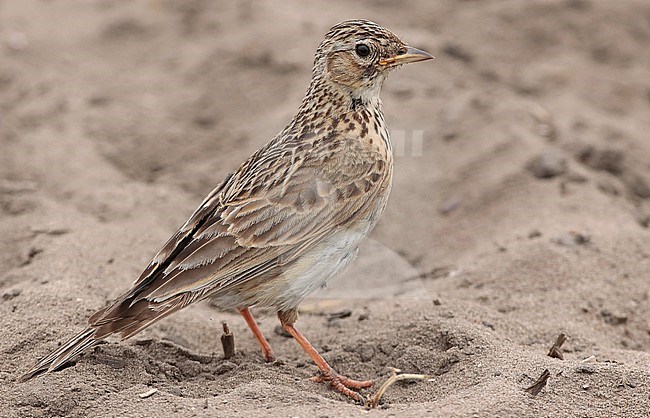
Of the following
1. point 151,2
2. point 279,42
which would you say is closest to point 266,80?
point 279,42

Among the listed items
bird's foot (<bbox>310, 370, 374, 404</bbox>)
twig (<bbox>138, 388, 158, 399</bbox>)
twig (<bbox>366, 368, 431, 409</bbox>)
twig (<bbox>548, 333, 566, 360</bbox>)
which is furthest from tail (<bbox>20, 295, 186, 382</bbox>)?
twig (<bbox>548, 333, 566, 360</bbox>)

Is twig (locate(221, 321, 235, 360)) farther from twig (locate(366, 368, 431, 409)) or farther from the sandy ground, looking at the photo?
twig (locate(366, 368, 431, 409))

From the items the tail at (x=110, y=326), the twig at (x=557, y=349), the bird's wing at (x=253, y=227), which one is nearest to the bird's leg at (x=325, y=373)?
the bird's wing at (x=253, y=227)

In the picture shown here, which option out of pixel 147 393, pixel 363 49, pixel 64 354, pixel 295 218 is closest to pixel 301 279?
pixel 295 218

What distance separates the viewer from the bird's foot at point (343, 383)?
16.9 ft

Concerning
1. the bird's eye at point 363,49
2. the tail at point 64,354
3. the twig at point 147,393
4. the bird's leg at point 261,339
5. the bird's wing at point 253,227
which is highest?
the bird's eye at point 363,49

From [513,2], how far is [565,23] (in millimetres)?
703

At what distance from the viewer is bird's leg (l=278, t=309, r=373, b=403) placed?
5.16 metres

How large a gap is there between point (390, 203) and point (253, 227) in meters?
2.95

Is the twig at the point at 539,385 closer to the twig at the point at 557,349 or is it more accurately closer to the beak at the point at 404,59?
the twig at the point at 557,349

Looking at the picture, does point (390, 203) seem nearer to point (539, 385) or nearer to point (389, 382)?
point (389, 382)

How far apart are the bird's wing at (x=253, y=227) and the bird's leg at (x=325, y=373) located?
419mm

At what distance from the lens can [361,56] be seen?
5.62 metres

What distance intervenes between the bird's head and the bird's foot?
65.4 inches
